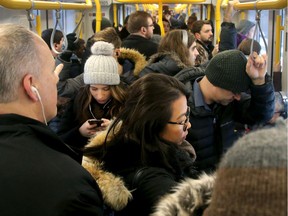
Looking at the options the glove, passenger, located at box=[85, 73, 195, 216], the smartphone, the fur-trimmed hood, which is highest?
the glove

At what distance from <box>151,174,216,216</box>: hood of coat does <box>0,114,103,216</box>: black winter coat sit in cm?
32

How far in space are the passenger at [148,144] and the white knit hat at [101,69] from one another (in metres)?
0.85

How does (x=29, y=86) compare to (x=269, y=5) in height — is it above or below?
below

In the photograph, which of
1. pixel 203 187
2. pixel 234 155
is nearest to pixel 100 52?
pixel 203 187

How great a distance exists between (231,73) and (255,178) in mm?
1571

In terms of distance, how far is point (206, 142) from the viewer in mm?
2096

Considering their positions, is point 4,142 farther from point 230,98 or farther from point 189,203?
point 230,98

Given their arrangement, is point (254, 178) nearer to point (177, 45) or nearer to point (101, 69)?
point (101, 69)

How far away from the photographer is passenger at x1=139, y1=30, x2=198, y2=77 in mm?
2809

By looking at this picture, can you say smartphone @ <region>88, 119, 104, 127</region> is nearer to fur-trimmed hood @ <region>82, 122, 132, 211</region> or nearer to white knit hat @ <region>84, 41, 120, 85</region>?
white knit hat @ <region>84, 41, 120, 85</region>

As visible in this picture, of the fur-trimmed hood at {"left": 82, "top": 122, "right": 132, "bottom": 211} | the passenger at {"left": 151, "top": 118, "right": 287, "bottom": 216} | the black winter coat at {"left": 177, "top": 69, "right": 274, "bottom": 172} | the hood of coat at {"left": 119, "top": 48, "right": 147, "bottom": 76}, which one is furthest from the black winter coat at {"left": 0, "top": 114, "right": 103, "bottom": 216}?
the hood of coat at {"left": 119, "top": 48, "right": 147, "bottom": 76}

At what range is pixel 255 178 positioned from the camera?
575mm

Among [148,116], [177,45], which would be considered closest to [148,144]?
[148,116]

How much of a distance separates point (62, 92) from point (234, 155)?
223 cm
